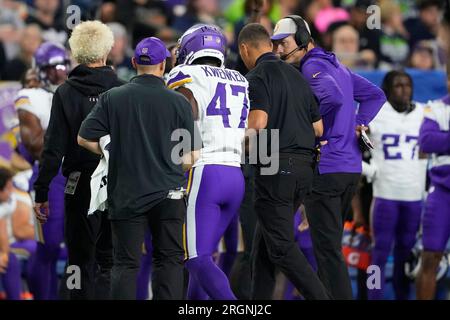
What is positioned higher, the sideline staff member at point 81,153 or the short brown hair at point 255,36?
the short brown hair at point 255,36

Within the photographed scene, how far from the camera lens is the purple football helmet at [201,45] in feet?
26.4

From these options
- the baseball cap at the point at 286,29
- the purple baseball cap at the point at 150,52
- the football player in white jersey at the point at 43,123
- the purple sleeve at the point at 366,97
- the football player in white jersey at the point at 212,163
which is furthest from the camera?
the football player in white jersey at the point at 43,123

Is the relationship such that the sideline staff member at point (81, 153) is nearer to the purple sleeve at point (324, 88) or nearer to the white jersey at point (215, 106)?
the white jersey at point (215, 106)

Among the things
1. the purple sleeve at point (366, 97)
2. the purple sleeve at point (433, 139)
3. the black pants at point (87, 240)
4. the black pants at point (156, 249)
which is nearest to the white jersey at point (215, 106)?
the black pants at point (156, 249)

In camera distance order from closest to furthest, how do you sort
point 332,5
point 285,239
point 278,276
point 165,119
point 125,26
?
point 165,119 < point 285,239 < point 278,276 < point 125,26 < point 332,5

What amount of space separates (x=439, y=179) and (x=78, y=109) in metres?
3.22

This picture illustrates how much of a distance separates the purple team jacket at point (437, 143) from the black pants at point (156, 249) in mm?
2846

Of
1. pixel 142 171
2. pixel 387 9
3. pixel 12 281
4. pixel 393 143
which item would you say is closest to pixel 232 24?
pixel 387 9

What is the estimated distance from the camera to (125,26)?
1364 cm

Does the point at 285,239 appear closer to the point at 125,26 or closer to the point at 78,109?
the point at 78,109

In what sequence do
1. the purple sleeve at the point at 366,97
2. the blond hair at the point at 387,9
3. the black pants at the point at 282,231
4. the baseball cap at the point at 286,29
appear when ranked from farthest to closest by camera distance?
the blond hair at the point at 387,9
the purple sleeve at the point at 366,97
the baseball cap at the point at 286,29
the black pants at the point at 282,231

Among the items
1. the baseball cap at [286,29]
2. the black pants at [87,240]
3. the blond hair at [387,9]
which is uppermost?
the blond hair at [387,9]

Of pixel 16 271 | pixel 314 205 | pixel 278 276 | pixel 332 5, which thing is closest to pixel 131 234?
pixel 314 205

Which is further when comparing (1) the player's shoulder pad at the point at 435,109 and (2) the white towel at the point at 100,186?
(1) the player's shoulder pad at the point at 435,109
